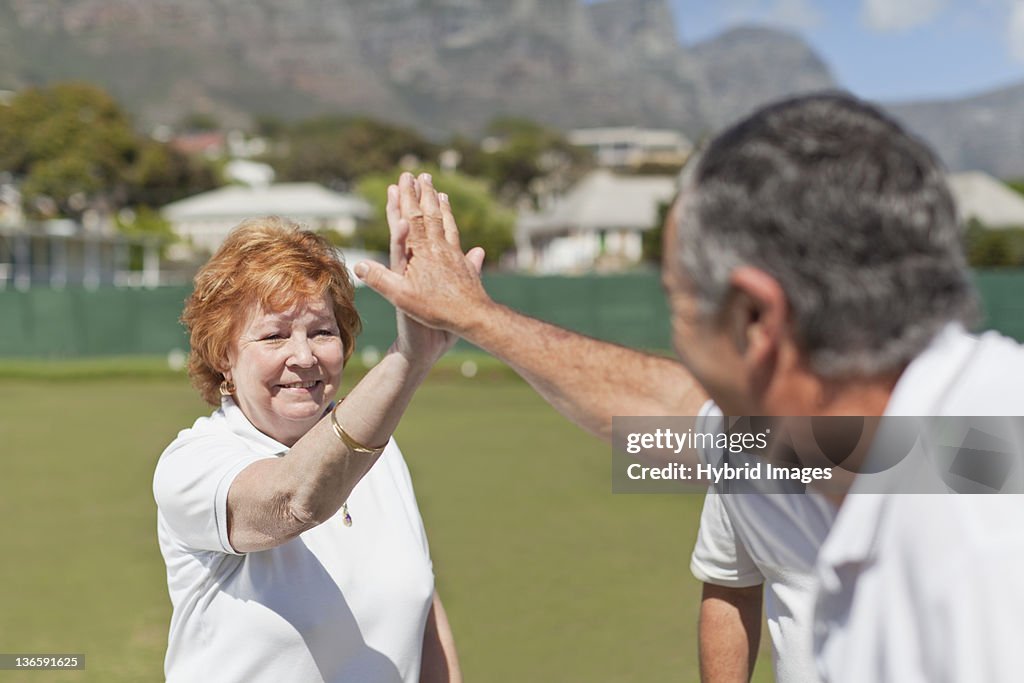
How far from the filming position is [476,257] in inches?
97.3

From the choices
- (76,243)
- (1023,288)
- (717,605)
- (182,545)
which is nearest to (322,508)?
(182,545)

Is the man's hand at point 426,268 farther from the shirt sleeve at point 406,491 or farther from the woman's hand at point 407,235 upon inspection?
the shirt sleeve at point 406,491

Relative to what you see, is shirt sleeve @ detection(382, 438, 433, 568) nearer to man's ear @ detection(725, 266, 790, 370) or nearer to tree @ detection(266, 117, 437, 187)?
man's ear @ detection(725, 266, 790, 370)

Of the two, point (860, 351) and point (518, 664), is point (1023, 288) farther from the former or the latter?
point (860, 351)

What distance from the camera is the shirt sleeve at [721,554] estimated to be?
9.23 feet

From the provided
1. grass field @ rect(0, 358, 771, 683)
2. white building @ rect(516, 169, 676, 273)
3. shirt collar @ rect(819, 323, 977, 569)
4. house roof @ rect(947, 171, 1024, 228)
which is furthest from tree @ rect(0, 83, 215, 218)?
shirt collar @ rect(819, 323, 977, 569)

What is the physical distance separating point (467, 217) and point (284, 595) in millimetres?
83475

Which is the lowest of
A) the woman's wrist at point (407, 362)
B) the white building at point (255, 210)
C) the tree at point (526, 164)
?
the tree at point (526, 164)

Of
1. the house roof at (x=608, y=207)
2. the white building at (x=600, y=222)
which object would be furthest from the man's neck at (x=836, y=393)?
the house roof at (x=608, y=207)

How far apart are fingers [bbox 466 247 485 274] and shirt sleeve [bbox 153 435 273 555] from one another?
2.13 feet

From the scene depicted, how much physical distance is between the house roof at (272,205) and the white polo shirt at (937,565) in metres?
89.1

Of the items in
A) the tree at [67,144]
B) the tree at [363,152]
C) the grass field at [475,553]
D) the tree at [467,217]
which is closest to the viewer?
the grass field at [475,553]

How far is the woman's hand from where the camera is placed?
2.34 meters

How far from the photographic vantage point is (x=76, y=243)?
165ft
